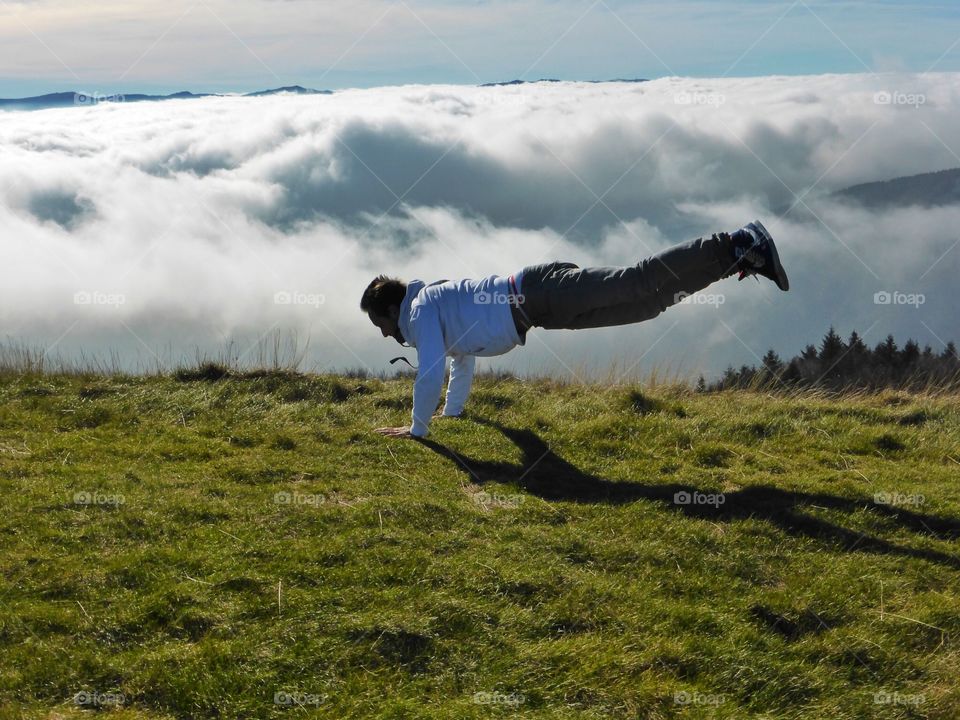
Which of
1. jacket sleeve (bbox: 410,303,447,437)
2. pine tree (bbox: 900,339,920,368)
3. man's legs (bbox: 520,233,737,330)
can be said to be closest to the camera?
man's legs (bbox: 520,233,737,330)

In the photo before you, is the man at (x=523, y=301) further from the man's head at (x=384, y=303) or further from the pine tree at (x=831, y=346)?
the pine tree at (x=831, y=346)

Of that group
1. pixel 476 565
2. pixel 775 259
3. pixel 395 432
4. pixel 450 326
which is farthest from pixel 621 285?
pixel 476 565

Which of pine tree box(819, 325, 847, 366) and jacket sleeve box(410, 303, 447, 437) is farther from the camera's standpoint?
pine tree box(819, 325, 847, 366)

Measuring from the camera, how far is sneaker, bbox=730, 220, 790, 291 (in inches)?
285

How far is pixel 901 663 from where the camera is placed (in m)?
4.84

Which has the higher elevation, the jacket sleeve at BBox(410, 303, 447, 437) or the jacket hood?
the jacket hood

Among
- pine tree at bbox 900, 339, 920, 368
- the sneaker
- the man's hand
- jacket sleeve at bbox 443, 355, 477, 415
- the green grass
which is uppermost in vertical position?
the sneaker

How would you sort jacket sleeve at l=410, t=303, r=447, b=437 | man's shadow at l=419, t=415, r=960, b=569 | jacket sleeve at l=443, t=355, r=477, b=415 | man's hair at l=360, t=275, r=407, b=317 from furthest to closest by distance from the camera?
jacket sleeve at l=443, t=355, r=477, b=415
man's hair at l=360, t=275, r=407, b=317
jacket sleeve at l=410, t=303, r=447, b=437
man's shadow at l=419, t=415, r=960, b=569

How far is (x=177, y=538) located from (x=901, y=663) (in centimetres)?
437

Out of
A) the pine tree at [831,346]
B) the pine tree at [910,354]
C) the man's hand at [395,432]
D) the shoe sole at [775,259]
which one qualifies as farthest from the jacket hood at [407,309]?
the pine tree at [910,354]

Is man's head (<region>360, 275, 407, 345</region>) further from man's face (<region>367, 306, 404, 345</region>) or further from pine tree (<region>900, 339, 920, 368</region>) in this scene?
pine tree (<region>900, 339, 920, 368</region>)

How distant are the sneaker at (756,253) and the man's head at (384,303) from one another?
3.13 metres

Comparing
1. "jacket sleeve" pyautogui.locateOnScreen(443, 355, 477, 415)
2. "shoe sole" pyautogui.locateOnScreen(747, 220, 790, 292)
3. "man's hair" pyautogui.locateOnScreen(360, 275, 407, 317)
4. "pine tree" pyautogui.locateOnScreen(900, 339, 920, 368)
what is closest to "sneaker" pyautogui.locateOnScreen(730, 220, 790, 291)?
"shoe sole" pyautogui.locateOnScreen(747, 220, 790, 292)

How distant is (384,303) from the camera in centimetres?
851
